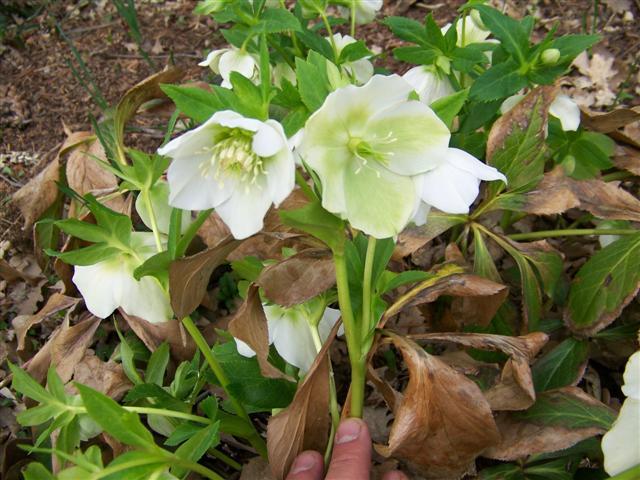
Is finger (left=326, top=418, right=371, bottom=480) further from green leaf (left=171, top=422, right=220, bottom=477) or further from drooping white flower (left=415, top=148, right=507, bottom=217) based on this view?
drooping white flower (left=415, top=148, right=507, bottom=217)

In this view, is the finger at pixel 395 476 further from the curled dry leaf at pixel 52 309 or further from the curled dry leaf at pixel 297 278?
the curled dry leaf at pixel 52 309

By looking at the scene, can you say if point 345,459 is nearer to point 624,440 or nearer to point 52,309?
point 624,440

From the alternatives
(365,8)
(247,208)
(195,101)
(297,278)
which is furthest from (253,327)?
(365,8)

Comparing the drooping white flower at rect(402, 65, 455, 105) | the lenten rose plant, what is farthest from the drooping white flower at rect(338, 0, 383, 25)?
the drooping white flower at rect(402, 65, 455, 105)

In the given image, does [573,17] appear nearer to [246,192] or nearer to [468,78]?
[468,78]

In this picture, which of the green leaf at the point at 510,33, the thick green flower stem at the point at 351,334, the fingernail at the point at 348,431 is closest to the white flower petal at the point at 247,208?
the thick green flower stem at the point at 351,334

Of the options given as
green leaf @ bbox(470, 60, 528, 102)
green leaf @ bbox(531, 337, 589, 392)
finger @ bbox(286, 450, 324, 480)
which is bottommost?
green leaf @ bbox(531, 337, 589, 392)

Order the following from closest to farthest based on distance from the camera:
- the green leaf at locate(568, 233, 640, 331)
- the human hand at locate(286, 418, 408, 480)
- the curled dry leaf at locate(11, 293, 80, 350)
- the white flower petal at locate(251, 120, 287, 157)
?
1. the white flower petal at locate(251, 120, 287, 157)
2. the human hand at locate(286, 418, 408, 480)
3. the green leaf at locate(568, 233, 640, 331)
4. the curled dry leaf at locate(11, 293, 80, 350)
